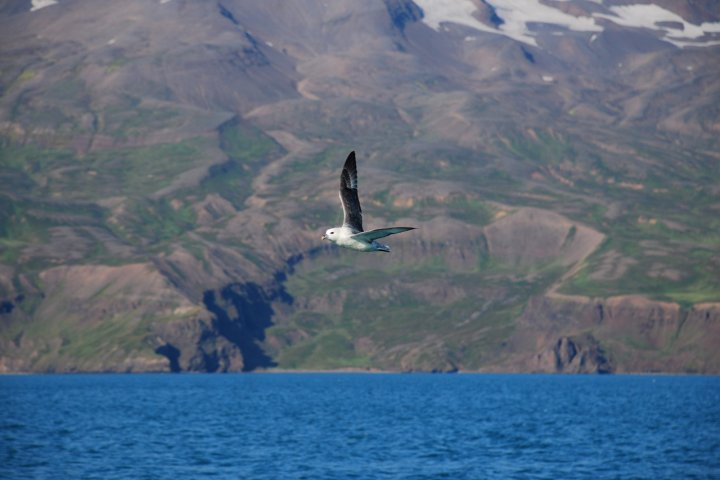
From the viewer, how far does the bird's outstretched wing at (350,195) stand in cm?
5853

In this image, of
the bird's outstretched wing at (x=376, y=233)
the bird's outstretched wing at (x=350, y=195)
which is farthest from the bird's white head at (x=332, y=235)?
the bird's outstretched wing at (x=376, y=233)

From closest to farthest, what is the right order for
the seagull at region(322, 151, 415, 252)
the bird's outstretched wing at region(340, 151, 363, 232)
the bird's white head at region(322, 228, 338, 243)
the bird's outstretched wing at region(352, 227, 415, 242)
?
the bird's outstretched wing at region(352, 227, 415, 242) < the bird's outstretched wing at region(340, 151, 363, 232) < the seagull at region(322, 151, 415, 252) < the bird's white head at region(322, 228, 338, 243)

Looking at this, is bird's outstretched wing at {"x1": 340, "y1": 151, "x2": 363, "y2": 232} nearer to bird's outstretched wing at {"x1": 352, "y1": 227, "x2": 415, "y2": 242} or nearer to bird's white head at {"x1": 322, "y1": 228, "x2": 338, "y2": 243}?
bird's white head at {"x1": 322, "y1": 228, "x2": 338, "y2": 243}

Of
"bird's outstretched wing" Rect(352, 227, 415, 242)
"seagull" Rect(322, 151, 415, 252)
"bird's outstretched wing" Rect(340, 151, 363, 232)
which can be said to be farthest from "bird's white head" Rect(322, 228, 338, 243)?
"bird's outstretched wing" Rect(352, 227, 415, 242)

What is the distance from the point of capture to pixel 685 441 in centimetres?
19225

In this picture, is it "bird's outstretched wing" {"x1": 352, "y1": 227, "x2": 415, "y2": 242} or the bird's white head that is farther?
the bird's white head

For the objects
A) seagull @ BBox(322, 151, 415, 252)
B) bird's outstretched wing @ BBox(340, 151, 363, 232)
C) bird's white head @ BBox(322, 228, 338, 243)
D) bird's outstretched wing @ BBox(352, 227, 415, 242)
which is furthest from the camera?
bird's white head @ BBox(322, 228, 338, 243)

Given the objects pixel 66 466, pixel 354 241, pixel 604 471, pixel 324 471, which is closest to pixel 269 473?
pixel 324 471

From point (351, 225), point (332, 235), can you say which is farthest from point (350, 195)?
point (332, 235)

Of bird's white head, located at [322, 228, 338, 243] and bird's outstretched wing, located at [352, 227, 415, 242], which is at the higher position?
bird's outstretched wing, located at [352, 227, 415, 242]

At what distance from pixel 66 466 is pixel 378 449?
4577 centimetres

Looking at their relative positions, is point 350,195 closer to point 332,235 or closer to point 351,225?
point 351,225

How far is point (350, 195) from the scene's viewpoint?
5928 cm

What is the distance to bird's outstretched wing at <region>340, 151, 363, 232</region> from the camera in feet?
192
